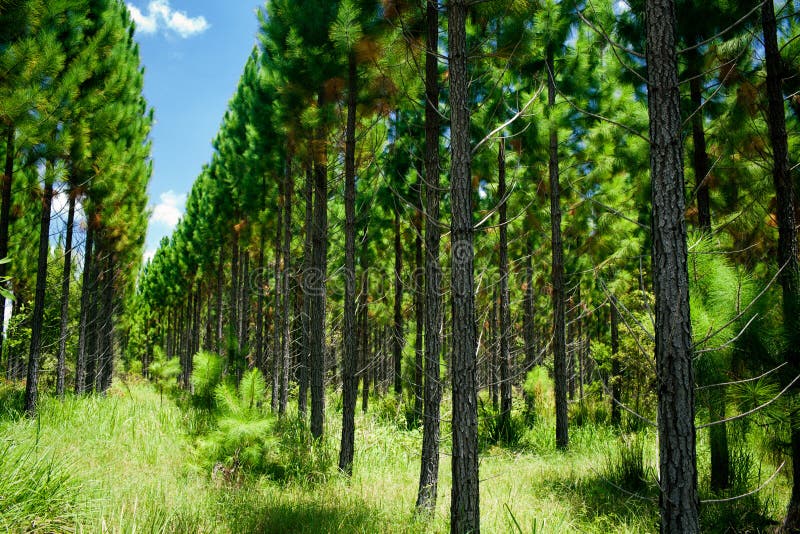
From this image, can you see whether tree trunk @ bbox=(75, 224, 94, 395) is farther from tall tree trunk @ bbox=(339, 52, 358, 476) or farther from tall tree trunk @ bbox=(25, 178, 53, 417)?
tall tree trunk @ bbox=(339, 52, 358, 476)

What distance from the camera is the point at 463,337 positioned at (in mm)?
3830

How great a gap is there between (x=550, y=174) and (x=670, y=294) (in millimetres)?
7910

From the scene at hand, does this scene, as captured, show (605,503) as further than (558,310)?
No

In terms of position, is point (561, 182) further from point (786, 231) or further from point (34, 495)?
point (34, 495)

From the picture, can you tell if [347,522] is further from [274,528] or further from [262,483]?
[262,483]

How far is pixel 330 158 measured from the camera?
845cm

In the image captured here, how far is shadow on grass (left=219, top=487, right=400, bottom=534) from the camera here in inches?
178

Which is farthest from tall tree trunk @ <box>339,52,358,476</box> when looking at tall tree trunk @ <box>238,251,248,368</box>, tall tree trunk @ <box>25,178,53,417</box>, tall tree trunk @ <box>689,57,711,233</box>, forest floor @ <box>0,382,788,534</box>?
tall tree trunk @ <box>25,178,53,417</box>

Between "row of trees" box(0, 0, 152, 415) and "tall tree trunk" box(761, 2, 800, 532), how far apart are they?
6.73 meters

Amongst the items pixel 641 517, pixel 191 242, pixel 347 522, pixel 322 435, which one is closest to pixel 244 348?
pixel 322 435

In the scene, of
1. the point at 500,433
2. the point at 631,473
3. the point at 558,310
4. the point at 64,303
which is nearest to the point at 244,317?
the point at 64,303

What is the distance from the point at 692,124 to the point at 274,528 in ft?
24.4

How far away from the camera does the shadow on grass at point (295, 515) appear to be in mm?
4523

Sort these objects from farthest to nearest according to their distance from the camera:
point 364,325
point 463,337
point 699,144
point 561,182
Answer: point 364,325 < point 561,182 < point 699,144 < point 463,337
